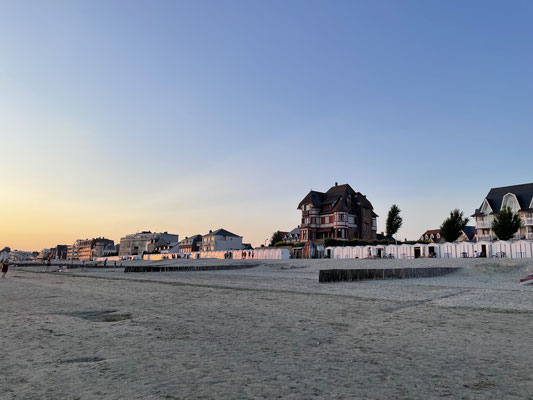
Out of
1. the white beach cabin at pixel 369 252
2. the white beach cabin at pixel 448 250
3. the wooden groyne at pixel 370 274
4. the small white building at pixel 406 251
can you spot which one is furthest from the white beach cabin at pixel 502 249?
the wooden groyne at pixel 370 274

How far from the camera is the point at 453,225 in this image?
67.6m

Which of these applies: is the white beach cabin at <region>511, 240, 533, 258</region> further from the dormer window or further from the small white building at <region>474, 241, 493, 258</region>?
the dormer window

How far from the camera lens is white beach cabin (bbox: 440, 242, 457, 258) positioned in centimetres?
5209

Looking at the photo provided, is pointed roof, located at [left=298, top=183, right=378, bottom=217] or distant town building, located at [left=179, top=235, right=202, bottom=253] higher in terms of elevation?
pointed roof, located at [left=298, top=183, right=378, bottom=217]

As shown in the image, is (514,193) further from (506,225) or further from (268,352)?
(268,352)

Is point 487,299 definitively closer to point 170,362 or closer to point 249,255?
point 170,362

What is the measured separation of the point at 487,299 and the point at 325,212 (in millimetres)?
65575

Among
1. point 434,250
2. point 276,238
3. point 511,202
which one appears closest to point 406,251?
point 434,250

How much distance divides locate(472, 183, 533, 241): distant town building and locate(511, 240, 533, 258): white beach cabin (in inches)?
1059

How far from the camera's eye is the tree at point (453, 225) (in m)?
66.9

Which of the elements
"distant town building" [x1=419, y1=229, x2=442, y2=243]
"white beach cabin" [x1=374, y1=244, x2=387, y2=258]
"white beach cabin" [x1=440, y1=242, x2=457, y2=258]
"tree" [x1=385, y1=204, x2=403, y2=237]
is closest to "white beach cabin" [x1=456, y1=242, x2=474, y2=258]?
"white beach cabin" [x1=440, y1=242, x2=457, y2=258]

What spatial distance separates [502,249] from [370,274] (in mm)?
31129

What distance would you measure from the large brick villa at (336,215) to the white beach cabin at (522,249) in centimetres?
3404

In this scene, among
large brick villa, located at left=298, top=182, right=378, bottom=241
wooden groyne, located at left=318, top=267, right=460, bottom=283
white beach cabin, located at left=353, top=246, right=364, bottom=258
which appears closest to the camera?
wooden groyne, located at left=318, top=267, right=460, bottom=283
